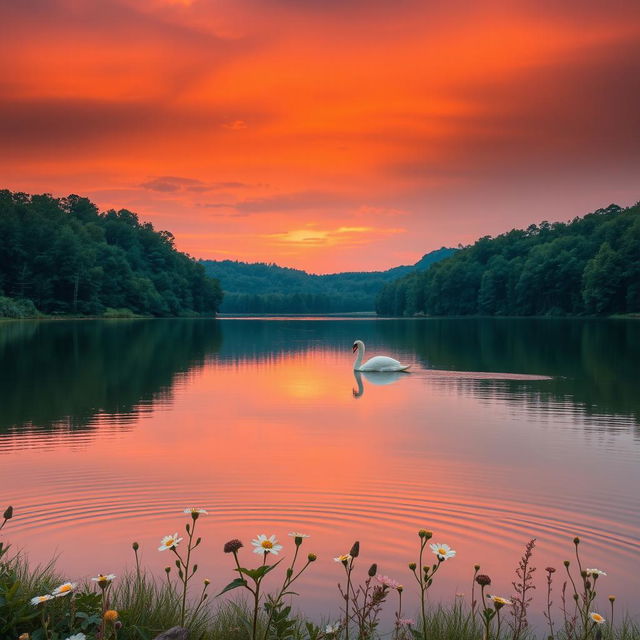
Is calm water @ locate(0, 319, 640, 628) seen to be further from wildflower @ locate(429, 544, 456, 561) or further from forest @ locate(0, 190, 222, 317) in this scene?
forest @ locate(0, 190, 222, 317)

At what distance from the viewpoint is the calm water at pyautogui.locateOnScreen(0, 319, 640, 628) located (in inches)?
331

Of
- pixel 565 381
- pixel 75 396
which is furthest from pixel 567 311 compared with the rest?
pixel 75 396

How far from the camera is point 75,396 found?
21594 mm

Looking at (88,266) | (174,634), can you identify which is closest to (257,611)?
(174,634)

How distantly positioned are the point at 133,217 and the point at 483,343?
12330 cm

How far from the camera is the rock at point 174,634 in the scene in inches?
191

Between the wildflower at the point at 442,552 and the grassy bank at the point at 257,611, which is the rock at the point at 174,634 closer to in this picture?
the grassy bank at the point at 257,611

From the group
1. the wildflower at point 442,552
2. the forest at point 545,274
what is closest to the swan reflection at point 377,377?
the wildflower at point 442,552

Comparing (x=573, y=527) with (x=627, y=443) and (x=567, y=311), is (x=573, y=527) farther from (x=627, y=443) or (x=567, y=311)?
(x=567, y=311)

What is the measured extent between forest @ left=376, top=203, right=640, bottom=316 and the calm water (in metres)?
97.6

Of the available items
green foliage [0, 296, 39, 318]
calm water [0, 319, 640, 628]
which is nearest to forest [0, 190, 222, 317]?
green foliage [0, 296, 39, 318]

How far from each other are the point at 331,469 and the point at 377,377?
16979 millimetres

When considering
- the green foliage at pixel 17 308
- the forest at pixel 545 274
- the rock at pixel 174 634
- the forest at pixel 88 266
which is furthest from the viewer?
the forest at pixel 545 274

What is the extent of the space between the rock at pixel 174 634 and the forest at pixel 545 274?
116657 mm
